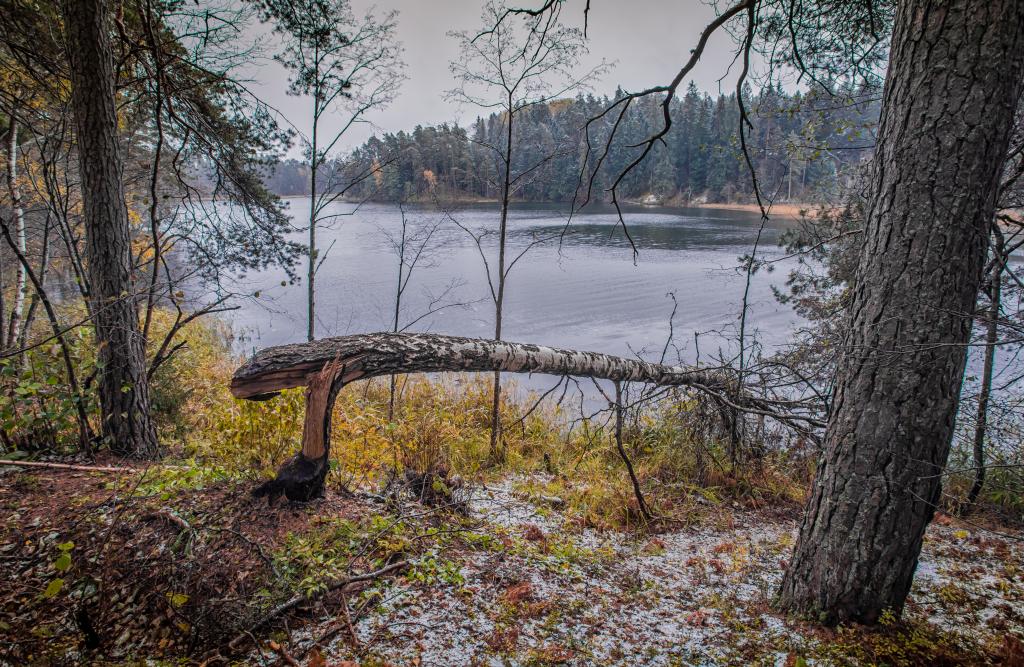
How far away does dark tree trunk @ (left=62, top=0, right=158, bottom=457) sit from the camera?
3.11m

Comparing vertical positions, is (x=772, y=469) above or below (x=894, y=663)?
below

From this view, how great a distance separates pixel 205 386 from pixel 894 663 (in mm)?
7279

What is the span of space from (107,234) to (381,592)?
322 cm

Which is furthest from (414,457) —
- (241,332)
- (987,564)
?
(241,332)

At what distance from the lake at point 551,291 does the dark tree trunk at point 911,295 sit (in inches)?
179

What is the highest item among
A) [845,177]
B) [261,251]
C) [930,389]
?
[845,177]

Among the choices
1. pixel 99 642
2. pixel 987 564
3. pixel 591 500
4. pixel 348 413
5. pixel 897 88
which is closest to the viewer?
pixel 99 642

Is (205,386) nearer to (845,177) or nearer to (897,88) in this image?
(897,88)

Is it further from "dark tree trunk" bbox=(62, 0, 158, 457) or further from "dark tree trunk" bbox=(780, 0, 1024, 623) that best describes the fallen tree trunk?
"dark tree trunk" bbox=(62, 0, 158, 457)

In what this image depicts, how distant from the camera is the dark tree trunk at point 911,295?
5.56ft

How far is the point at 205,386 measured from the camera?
246 inches

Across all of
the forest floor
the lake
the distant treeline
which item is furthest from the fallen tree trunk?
the lake

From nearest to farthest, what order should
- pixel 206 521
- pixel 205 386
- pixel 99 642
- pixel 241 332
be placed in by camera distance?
1. pixel 99 642
2. pixel 206 521
3. pixel 205 386
4. pixel 241 332

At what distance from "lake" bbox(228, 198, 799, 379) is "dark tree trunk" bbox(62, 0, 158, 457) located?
3134mm
